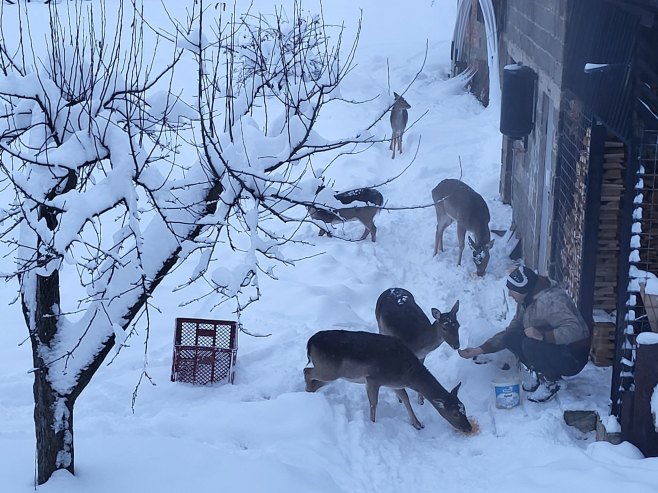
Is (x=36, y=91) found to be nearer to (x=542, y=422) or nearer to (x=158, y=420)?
(x=158, y=420)

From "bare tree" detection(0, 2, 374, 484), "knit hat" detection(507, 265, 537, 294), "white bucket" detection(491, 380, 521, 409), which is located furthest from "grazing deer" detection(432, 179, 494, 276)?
"bare tree" detection(0, 2, 374, 484)

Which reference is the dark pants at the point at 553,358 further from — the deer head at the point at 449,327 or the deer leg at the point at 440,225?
the deer leg at the point at 440,225

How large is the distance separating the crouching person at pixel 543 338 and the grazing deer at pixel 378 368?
0.73 meters

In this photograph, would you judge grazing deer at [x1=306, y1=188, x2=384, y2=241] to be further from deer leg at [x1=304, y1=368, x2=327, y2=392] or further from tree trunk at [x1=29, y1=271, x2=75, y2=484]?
tree trunk at [x1=29, y1=271, x2=75, y2=484]

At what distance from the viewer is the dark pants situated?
9.29 meters

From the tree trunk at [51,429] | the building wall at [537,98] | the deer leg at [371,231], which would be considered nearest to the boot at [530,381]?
the building wall at [537,98]

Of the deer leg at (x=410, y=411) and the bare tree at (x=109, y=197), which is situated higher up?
the bare tree at (x=109, y=197)

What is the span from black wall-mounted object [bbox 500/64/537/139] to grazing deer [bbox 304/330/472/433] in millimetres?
4412

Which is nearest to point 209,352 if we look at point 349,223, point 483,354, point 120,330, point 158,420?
point 158,420

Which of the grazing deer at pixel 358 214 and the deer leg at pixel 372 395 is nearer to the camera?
the deer leg at pixel 372 395

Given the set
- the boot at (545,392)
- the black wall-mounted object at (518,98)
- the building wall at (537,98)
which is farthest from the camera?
the black wall-mounted object at (518,98)

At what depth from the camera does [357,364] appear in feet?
30.9

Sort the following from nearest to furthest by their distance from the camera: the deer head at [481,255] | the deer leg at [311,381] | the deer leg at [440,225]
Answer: the deer leg at [311,381] < the deer head at [481,255] < the deer leg at [440,225]

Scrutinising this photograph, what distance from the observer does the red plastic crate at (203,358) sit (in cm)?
1005
